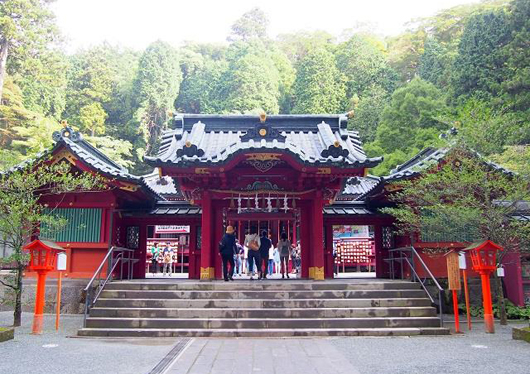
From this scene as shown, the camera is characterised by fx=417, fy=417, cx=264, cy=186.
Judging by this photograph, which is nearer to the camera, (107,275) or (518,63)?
(107,275)

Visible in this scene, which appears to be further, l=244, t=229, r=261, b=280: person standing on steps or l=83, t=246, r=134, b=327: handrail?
l=244, t=229, r=261, b=280: person standing on steps

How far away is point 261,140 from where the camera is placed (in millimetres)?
11938

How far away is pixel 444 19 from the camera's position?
47.2 metres

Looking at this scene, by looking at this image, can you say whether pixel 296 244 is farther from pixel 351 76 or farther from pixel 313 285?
pixel 351 76

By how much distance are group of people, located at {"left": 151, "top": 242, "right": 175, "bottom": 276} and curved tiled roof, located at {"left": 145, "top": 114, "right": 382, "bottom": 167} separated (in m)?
6.05

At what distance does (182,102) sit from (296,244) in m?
32.6

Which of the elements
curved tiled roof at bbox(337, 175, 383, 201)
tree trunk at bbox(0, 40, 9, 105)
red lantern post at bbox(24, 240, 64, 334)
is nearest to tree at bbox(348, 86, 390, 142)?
curved tiled roof at bbox(337, 175, 383, 201)

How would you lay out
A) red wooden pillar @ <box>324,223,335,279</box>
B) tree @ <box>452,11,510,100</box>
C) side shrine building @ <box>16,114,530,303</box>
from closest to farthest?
side shrine building @ <box>16,114,530,303</box>
red wooden pillar @ <box>324,223,335,279</box>
tree @ <box>452,11,510,100</box>

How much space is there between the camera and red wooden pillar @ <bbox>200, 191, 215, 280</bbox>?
12352 mm

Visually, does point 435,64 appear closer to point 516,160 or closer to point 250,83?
point 250,83

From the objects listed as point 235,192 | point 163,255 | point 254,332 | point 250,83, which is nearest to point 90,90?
point 250,83

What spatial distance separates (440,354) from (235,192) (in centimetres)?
722

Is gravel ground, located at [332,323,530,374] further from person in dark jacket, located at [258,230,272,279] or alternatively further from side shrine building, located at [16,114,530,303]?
person in dark jacket, located at [258,230,272,279]

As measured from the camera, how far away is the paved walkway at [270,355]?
6.54 meters
